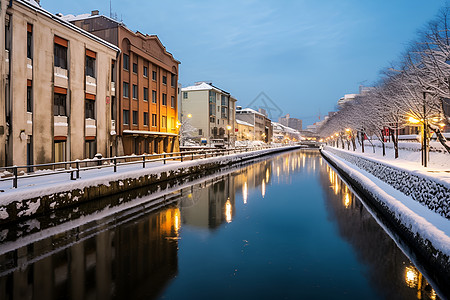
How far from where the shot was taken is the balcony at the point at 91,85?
80.3 feet

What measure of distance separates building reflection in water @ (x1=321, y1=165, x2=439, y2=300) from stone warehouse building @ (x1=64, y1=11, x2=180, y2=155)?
22.4 meters

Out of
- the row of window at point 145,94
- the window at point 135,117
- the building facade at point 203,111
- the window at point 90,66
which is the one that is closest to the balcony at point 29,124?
the window at point 90,66

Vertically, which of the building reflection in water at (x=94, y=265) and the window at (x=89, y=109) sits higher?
the window at (x=89, y=109)

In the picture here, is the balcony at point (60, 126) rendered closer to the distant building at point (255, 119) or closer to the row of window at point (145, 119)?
the row of window at point (145, 119)

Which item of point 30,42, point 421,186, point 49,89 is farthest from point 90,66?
point 421,186

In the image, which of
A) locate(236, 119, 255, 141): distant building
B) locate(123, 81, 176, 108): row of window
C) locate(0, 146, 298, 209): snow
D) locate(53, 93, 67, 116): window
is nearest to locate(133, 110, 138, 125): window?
locate(123, 81, 176, 108): row of window

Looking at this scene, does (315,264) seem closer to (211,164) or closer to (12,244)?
(12,244)

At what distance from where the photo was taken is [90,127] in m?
24.5

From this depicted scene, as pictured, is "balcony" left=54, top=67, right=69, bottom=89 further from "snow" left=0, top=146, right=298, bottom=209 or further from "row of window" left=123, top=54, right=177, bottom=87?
"row of window" left=123, top=54, right=177, bottom=87

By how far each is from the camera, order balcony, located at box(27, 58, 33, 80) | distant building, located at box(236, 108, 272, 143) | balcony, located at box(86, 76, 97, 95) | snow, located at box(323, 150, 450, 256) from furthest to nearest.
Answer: distant building, located at box(236, 108, 272, 143) → balcony, located at box(86, 76, 97, 95) → balcony, located at box(27, 58, 33, 80) → snow, located at box(323, 150, 450, 256)

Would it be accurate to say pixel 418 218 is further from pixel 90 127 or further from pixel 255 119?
pixel 255 119

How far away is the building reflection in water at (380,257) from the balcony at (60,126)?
17449 millimetres

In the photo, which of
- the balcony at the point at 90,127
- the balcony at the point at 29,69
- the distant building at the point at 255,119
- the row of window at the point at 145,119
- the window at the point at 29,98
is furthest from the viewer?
the distant building at the point at 255,119

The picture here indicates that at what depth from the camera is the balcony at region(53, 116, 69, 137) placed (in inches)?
823
